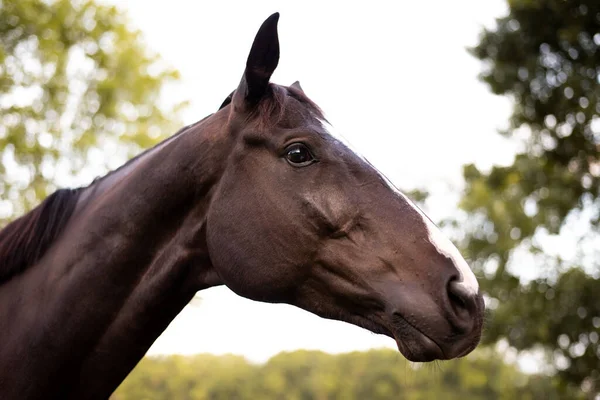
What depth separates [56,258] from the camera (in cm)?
296

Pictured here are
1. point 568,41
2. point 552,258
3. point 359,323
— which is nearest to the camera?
point 359,323

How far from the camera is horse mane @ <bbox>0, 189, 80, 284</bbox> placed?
303 cm

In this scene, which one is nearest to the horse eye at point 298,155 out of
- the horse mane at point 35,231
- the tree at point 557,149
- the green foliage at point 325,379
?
the horse mane at point 35,231

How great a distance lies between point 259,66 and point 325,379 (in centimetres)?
1875

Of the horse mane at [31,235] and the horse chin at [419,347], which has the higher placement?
the horse mane at [31,235]

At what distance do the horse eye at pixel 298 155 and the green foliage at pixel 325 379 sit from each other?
727 inches

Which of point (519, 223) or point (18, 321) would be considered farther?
point (519, 223)

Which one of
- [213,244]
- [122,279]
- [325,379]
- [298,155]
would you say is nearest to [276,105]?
[298,155]

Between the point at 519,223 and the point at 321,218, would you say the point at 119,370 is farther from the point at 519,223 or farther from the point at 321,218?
the point at 519,223

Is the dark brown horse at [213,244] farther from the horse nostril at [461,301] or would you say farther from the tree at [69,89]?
the tree at [69,89]

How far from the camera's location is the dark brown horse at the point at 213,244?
253cm

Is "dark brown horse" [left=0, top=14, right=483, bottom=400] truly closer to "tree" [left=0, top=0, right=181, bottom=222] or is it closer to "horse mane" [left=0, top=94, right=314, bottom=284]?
"horse mane" [left=0, top=94, right=314, bottom=284]

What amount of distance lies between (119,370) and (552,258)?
1574cm

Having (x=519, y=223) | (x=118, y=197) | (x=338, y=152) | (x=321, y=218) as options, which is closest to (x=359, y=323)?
(x=321, y=218)
